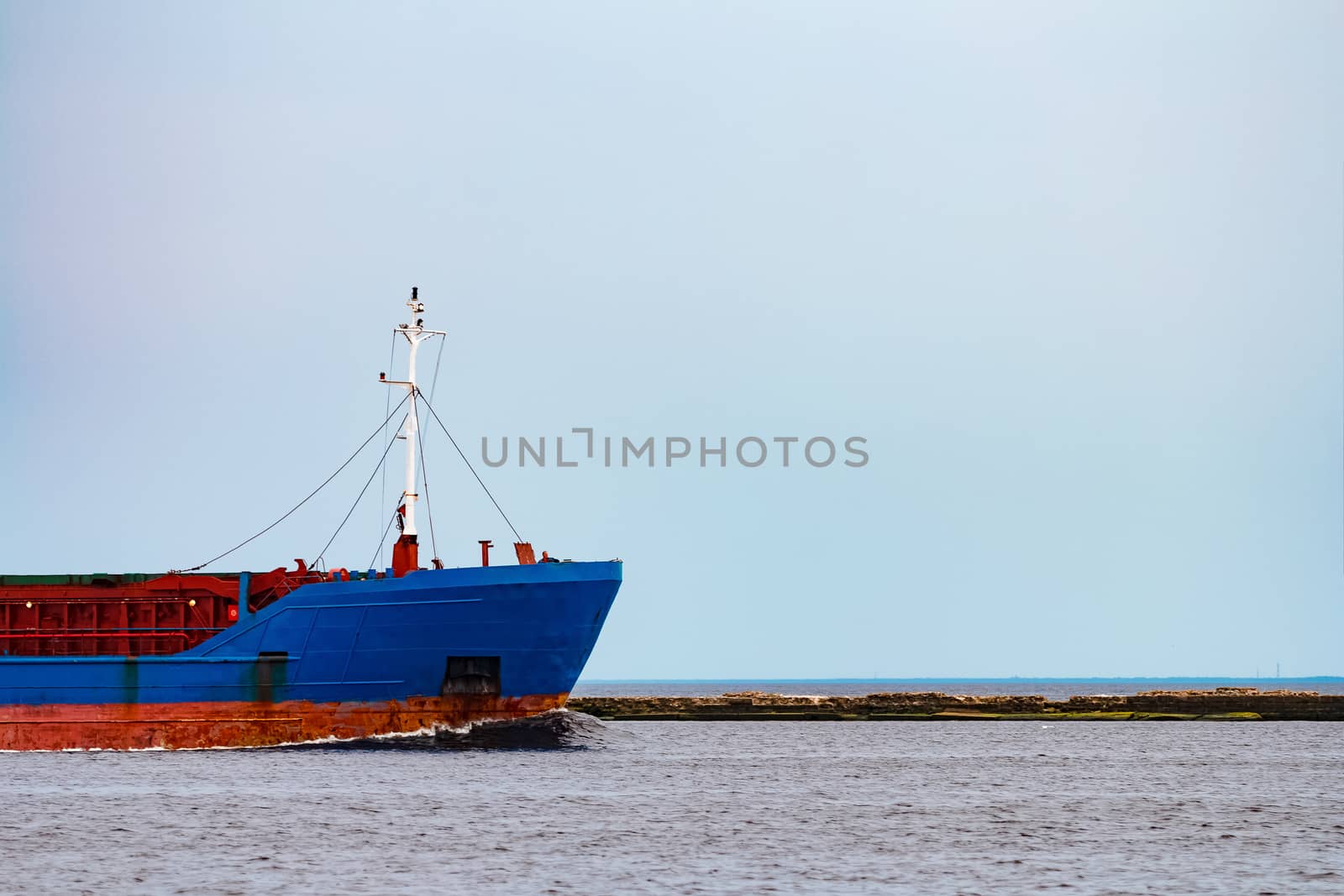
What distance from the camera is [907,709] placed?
69500 mm

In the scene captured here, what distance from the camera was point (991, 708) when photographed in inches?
2820

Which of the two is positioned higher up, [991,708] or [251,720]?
[251,720]

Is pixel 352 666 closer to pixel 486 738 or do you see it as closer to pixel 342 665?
pixel 342 665

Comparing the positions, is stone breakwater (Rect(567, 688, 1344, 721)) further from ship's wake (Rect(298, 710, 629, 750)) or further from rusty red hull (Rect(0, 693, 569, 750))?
rusty red hull (Rect(0, 693, 569, 750))

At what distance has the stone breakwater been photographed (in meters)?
67.1

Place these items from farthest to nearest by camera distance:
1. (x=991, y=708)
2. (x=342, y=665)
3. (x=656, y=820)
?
(x=991, y=708) < (x=342, y=665) < (x=656, y=820)

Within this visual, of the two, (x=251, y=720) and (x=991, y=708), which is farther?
(x=991, y=708)

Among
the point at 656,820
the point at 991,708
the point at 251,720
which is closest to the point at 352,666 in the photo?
the point at 251,720

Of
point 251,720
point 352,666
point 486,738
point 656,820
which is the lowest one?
point 656,820

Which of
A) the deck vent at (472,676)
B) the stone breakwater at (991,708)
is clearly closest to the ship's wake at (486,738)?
the deck vent at (472,676)

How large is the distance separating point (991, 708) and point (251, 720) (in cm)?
4140

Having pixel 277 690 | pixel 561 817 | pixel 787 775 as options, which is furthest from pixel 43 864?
pixel 787 775

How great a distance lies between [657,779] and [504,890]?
52.9 feet

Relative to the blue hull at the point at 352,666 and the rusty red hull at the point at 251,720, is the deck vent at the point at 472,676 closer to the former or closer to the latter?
the blue hull at the point at 352,666
